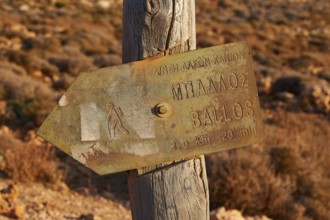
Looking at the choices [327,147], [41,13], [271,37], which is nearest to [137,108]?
[327,147]

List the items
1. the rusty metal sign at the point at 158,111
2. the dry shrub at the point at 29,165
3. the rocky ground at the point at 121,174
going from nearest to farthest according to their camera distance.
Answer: the rusty metal sign at the point at 158,111, the rocky ground at the point at 121,174, the dry shrub at the point at 29,165

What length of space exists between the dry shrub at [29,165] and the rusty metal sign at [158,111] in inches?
137

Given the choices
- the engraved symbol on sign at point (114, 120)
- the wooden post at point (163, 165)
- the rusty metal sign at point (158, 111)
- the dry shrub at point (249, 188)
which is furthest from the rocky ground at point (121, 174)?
the engraved symbol on sign at point (114, 120)

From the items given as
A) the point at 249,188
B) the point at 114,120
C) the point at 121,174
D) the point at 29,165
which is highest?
the point at 29,165

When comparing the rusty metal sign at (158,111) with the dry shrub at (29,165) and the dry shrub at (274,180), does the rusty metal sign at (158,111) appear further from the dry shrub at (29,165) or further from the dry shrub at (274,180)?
the dry shrub at (29,165)

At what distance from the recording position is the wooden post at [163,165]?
1917 millimetres

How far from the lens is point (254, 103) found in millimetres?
1976

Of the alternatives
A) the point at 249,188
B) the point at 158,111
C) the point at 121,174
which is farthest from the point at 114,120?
the point at 121,174

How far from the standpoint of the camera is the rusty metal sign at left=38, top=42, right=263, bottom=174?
186 cm

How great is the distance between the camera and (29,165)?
5.15m

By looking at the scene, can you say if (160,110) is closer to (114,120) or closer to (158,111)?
(158,111)

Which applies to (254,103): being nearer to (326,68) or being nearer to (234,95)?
(234,95)

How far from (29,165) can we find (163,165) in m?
3.51

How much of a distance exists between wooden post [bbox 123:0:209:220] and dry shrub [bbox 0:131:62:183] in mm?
3362
